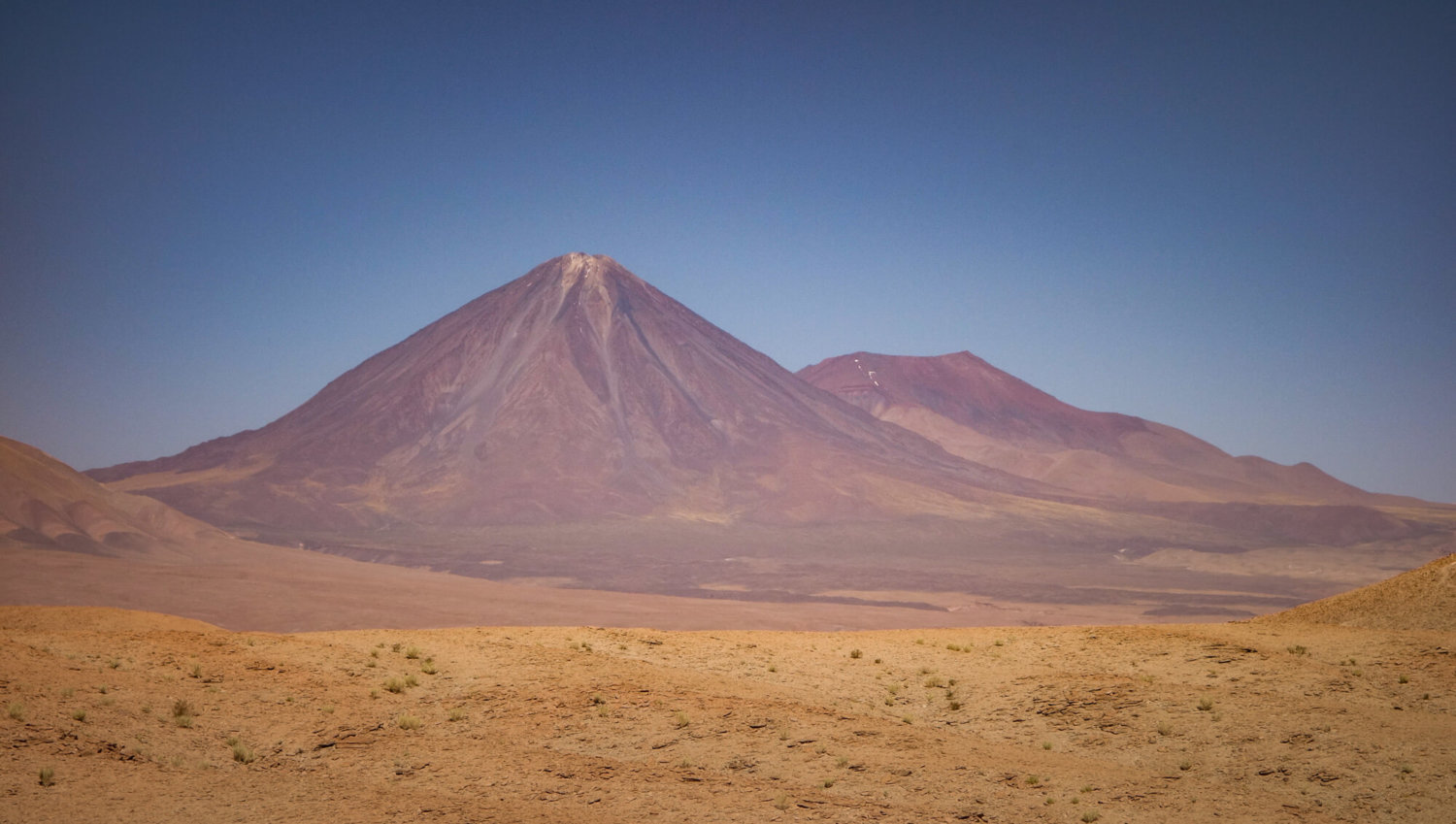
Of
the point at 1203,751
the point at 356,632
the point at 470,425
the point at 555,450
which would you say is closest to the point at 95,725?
the point at 356,632

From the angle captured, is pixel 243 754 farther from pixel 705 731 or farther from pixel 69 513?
pixel 69 513

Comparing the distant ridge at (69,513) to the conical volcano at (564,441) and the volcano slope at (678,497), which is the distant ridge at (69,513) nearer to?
the volcano slope at (678,497)

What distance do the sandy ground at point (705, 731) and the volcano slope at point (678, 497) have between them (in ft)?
156

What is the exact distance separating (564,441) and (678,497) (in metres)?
16.0

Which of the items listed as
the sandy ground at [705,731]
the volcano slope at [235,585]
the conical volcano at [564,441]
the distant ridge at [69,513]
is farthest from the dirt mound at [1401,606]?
the conical volcano at [564,441]

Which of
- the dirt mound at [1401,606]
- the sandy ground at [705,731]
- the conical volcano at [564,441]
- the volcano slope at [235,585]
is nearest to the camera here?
the sandy ground at [705,731]

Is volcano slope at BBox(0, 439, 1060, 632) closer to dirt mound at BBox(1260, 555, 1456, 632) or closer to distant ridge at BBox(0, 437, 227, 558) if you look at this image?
distant ridge at BBox(0, 437, 227, 558)

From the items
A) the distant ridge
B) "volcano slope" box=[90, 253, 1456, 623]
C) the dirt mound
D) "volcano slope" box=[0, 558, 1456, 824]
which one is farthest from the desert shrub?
"volcano slope" box=[90, 253, 1456, 623]

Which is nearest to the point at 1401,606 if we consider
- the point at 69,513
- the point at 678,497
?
the point at 69,513

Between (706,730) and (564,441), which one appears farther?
(564,441)

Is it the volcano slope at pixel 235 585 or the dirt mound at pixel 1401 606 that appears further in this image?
the volcano slope at pixel 235 585

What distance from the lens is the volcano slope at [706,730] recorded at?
9.66 m

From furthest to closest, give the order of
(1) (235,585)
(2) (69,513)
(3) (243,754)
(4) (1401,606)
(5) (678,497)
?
(5) (678,497) < (2) (69,513) < (1) (235,585) < (4) (1401,606) < (3) (243,754)

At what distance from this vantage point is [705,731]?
11.6 metres
